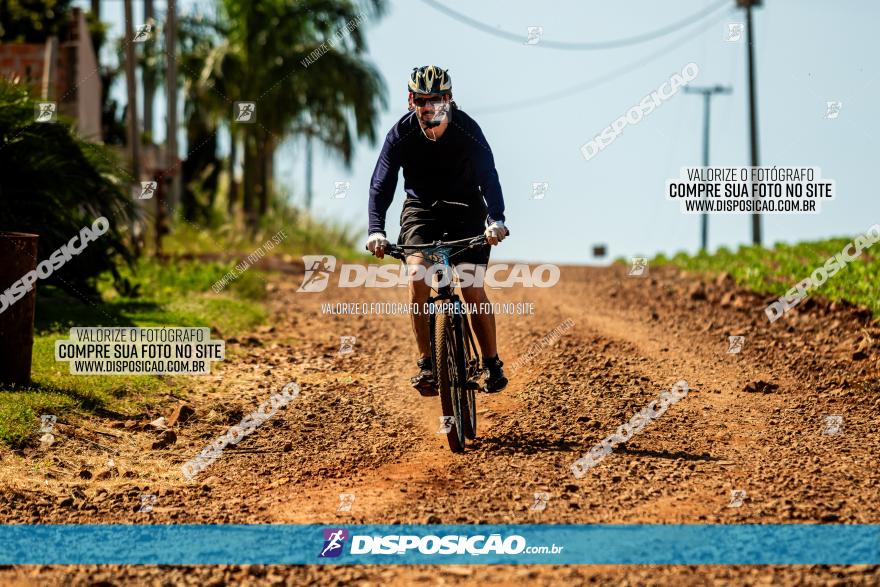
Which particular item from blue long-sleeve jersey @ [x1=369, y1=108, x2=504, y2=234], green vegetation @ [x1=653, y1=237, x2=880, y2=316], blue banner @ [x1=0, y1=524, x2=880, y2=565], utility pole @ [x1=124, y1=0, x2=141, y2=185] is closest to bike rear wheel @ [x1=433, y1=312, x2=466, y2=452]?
blue long-sleeve jersey @ [x1=369, y1=108, x2=504, y2=234]

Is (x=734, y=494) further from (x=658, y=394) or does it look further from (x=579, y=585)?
(x=658, y=394)

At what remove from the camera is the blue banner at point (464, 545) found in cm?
540

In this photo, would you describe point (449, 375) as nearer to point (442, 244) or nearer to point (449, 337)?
point (449, 337)

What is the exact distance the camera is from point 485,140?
A: 26.0 ft

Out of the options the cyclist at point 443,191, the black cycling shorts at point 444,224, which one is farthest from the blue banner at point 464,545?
the black cycling shorts at point 444,224

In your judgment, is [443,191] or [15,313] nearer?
[443,191]

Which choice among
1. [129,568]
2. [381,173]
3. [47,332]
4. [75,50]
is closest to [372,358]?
[47,332]

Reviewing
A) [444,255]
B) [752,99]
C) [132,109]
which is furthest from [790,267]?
[752,99]

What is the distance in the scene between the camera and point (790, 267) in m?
16.6

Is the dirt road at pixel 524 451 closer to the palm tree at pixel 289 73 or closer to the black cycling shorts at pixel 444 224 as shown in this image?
the black cycling shorts at pixel 444 224

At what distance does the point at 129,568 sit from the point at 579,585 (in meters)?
2.17

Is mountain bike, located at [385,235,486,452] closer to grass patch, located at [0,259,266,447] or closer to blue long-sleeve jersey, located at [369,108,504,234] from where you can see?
blue long-sleeve jersey, located at [369,108,504,234]

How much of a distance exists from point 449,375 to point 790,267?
10.4 meters

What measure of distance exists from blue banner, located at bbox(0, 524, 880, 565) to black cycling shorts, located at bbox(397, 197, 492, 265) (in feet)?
7.78
